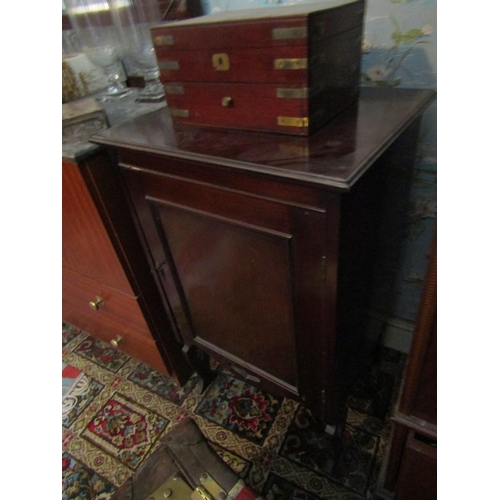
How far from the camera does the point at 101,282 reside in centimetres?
112

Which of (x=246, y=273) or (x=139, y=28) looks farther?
(x=139, y=28)

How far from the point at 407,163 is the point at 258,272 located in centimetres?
43

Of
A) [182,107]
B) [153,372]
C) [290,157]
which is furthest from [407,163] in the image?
[153,372]

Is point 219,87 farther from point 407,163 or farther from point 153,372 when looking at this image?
point 153,372

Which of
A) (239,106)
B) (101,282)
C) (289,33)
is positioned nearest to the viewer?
(289,33)

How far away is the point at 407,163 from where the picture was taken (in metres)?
0.82

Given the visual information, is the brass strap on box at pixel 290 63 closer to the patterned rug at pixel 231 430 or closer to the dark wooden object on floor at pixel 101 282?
the dark wooden object on floor at pixel 101 282

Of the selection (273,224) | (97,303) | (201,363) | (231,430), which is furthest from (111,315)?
(273,224)

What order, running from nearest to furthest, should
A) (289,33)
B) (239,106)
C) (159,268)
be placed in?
(289,33) < (239,106) < (159,268)

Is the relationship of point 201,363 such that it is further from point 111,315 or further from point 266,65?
point 266,65

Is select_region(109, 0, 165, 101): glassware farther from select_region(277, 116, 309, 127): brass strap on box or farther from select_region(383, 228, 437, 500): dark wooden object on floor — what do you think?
select_region(383, 228, 437, 500): dark wooden object on floor

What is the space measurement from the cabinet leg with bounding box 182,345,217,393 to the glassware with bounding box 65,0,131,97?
89 cm

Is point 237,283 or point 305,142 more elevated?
point 305,142

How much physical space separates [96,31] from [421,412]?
1.20 metres
